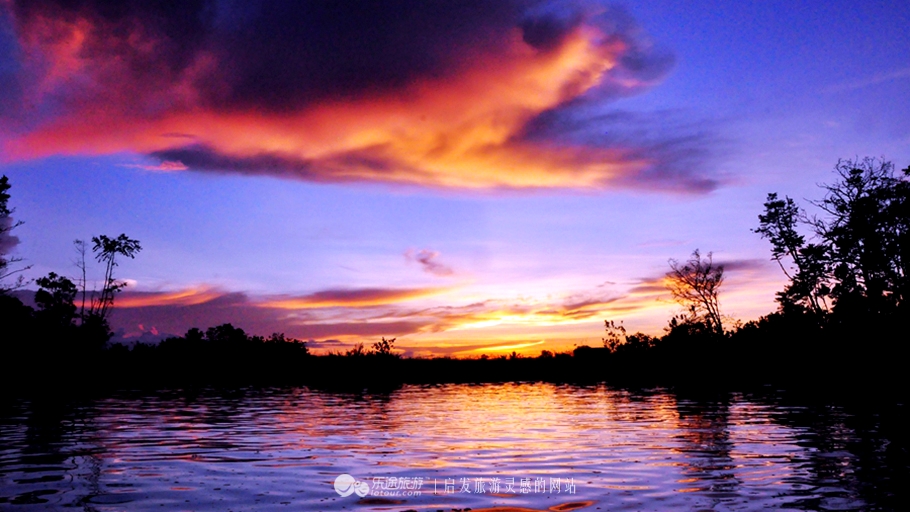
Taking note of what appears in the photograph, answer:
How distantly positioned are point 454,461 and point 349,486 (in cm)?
306

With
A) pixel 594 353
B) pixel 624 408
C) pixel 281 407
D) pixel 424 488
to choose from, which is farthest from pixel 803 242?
pixel 424 488

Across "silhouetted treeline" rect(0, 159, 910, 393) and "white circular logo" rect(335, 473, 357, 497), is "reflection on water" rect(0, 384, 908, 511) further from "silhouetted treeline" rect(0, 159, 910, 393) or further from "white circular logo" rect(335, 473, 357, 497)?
"silhouetted treeline" rect(0, 159, 910, 393)

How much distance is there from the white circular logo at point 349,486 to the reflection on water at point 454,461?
17 cm

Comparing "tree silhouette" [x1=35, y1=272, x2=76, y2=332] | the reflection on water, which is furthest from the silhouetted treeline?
the reflection on water

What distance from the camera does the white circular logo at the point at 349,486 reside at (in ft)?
30.7

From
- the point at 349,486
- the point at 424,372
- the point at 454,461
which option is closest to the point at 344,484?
the point at 349,486

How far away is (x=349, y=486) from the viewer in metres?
9.84

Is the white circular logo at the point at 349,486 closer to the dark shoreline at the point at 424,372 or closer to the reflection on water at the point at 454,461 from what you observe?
the reflection on water at the point at 454,461

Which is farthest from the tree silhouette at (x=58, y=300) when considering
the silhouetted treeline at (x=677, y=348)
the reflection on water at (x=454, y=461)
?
the reflection on water at (x=454, y=461)

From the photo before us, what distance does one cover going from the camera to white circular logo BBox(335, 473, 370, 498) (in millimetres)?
9350

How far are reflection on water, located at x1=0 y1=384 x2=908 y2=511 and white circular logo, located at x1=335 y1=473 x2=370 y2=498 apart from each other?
0.17 m

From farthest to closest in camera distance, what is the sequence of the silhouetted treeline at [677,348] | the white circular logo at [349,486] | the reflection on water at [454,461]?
the silhouetted treeline at [677,348] → the white circular logo at [349,486] → the reflection on water at [454,461]

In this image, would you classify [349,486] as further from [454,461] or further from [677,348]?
[677,348]

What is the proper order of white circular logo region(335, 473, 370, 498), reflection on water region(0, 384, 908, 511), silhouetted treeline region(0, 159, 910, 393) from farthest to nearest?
silhouetted treeline region(0, 159, 910, 393), white circular logo region(335, 473, 370, 498), reflection on water region(0, 384, 908, 511)
